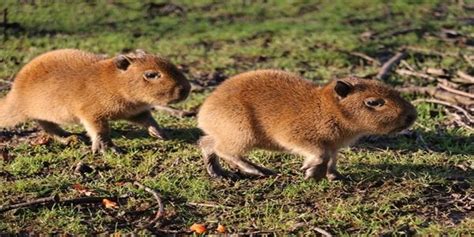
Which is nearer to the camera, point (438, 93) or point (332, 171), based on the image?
point (332, 171)

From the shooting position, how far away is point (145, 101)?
6.74 meters

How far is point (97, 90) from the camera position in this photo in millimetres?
6629

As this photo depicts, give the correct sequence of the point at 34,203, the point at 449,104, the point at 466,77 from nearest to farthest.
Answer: the point at 34,203 → the point at 449,104 → the point at 466,77

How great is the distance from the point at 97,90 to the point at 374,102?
239 cm

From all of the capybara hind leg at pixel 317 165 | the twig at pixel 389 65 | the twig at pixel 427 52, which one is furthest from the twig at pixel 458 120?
the twig at pixel 427 52

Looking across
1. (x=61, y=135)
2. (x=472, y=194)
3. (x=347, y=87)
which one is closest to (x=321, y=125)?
(x=347, y=87)

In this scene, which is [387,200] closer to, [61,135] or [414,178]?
[414,178]

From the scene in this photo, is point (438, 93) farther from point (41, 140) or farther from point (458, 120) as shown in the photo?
point (41, 140)

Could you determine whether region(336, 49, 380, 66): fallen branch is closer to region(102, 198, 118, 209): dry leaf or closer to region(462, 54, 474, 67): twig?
region(462, 54, 474, 67): twig

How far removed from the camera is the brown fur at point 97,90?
21.7 ft

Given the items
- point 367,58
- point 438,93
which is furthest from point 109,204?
point 367,58

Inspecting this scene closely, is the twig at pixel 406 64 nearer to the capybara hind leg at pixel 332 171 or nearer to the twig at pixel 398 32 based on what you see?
the twig at pixel 398 32

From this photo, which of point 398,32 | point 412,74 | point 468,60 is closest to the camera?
point 412,74

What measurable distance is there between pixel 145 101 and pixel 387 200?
244cm
